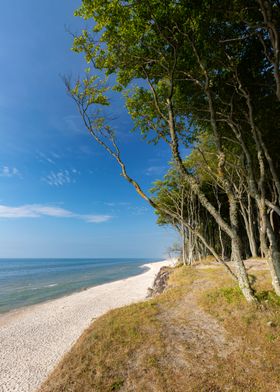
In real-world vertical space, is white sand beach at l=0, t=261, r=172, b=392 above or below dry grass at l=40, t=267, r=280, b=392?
below

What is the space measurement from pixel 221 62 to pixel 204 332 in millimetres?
9661

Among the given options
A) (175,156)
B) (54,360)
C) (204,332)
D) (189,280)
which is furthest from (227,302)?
(54,360)

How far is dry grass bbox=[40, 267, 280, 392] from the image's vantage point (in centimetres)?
489

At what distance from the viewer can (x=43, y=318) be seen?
1620cm

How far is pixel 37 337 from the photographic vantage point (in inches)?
497

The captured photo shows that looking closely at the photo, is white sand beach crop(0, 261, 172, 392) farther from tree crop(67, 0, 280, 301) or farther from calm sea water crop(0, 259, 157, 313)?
tree crop(67, 0, 280, 301)

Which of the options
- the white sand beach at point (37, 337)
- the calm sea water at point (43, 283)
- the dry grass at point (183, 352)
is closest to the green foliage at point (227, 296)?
the dry grass at point (183, 352)

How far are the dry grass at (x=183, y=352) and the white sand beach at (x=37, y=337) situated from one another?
3272 millimetres

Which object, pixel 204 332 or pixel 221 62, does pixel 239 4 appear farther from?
pixel 204 332

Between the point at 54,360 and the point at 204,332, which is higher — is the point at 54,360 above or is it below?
below

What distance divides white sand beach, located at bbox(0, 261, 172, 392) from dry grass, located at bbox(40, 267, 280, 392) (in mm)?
3272

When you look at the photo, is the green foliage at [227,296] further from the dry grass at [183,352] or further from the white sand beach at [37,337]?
the white sand beach at [37,337]

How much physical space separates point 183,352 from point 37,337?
35.2 feet

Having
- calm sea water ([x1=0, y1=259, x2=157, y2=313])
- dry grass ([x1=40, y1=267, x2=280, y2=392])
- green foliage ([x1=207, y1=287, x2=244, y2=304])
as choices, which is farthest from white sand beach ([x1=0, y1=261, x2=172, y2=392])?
green foliage ([x1=207, y1=287, x2=244, y2=304])
